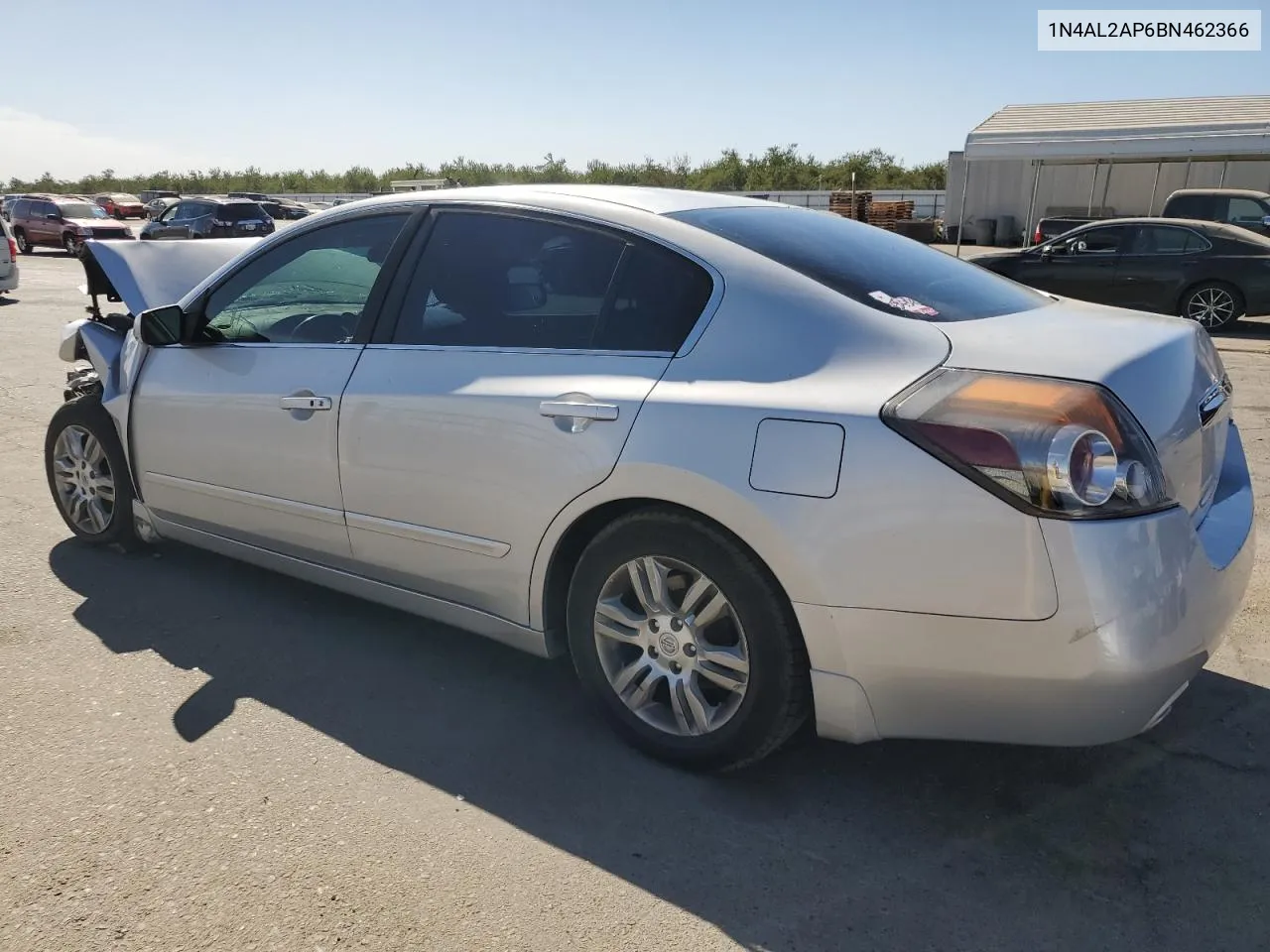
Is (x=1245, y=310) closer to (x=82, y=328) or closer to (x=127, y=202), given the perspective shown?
(x=82, y=328)

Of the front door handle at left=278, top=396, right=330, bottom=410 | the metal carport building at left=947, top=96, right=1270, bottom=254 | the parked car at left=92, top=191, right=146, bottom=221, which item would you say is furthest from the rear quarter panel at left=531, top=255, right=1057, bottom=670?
the parked car at left=92, top=191, right=146, bottom=221

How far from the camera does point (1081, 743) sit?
7.51 ft

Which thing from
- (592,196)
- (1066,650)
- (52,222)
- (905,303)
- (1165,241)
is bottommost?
(1066,650)

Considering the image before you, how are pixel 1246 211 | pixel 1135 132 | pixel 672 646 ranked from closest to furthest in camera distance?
pixel 672 646 → pixel 1246 211 → pixel 1135 132

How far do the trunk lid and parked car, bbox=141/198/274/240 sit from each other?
84.5 ft

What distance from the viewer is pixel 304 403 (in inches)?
136

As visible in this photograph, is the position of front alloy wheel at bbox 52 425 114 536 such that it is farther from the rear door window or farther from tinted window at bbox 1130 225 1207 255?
the rear door window

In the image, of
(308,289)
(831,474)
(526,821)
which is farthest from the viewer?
(308,289)

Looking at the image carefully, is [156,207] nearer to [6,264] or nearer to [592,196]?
[6,264]

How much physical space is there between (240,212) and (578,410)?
26737 millimetres

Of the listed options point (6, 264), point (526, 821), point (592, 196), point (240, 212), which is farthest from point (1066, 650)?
point (240, 212)

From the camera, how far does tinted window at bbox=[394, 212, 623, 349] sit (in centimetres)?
295

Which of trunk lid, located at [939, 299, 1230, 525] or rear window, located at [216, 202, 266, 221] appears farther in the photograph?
rear window, located at [216, 202, 266, 221]

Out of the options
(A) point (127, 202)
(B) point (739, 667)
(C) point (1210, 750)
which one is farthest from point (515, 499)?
(A) point (127, 202)
